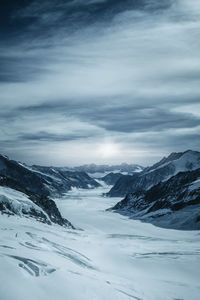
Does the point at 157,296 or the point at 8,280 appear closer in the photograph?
the point at 8,280

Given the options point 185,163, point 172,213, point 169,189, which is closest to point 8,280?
point 172,213

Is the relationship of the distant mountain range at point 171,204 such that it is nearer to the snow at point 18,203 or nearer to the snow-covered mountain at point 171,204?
the snow-covered mountain at point 171,204

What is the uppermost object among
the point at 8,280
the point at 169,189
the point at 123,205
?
the point at 8,280

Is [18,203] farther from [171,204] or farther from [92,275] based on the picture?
[171,204]

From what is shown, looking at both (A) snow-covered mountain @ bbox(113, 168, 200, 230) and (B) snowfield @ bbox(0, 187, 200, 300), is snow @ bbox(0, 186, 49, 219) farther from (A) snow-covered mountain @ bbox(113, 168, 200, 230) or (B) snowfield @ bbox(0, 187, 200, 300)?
(A) snow-covered mountain @ bbox(113, 168, 200, 230)

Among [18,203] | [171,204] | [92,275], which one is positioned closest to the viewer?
[92,275]

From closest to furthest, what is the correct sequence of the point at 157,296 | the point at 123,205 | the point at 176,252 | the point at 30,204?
the point at 157,296 → the point at 176,252 → the point at 30,204 → the point at 123,205

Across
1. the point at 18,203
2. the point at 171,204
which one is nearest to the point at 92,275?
the point at 18,203

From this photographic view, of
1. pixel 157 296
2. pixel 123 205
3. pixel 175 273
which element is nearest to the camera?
pixel 157 296

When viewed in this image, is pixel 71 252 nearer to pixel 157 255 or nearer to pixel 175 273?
pixel 175 273

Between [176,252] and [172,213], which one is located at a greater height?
[176,252]
